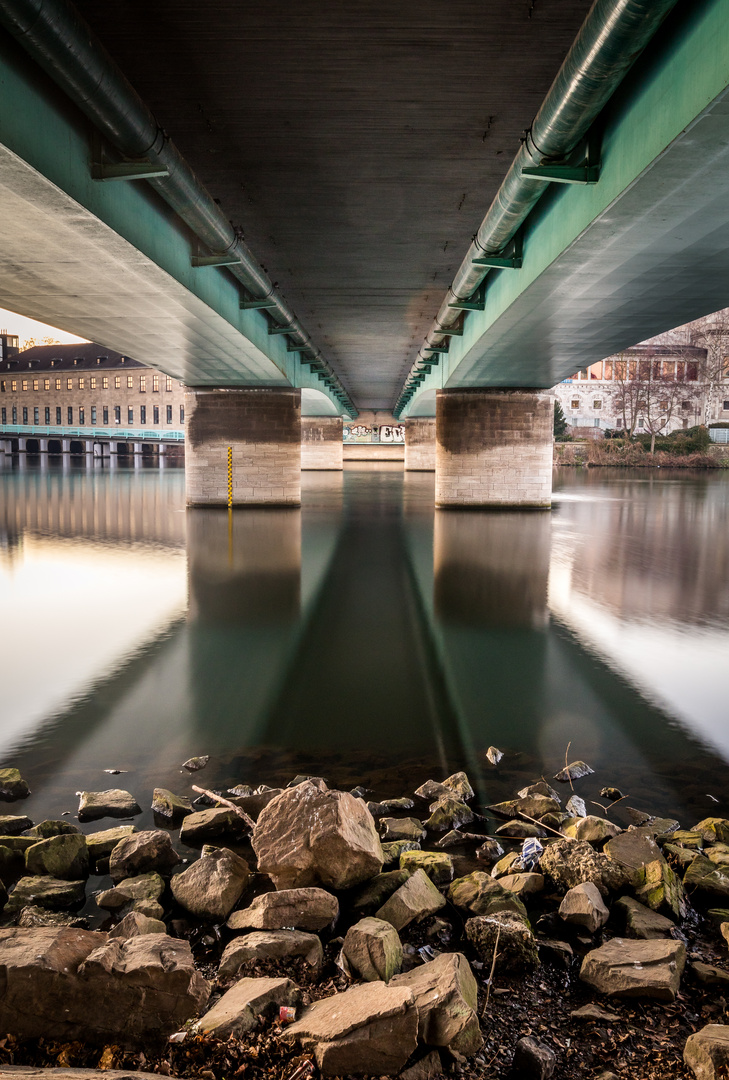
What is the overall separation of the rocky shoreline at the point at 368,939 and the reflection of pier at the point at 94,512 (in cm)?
1518

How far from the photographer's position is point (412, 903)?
3.67 m

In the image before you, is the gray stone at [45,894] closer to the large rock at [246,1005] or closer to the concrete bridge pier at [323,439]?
the large rock at [246,1005]

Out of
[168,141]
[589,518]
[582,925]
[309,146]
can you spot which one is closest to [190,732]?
[582,925]

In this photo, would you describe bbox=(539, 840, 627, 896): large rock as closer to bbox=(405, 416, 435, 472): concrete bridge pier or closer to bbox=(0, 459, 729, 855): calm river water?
bbox=(0, 459, 729, 855): calm river water

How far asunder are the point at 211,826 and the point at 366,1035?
2.26 meters

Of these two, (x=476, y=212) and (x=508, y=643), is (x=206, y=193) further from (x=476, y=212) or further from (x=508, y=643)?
(x=508, y=643)

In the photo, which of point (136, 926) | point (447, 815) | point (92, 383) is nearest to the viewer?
point (136, 926)

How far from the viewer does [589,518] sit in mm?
26578

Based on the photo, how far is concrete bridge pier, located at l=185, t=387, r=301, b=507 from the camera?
1128 inches

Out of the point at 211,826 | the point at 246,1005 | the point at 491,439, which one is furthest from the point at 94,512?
the point at 246,1005

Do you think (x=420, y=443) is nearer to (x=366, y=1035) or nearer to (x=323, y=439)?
(x=323, y=439)

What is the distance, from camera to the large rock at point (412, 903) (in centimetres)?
361

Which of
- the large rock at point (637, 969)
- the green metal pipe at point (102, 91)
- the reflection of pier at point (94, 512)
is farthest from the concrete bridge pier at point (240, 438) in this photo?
the large rock at point (637, 969)

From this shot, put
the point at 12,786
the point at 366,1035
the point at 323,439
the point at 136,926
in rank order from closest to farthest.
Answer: the point at 366,1035
the point at 136,926
the point at 12,786
the point at 323,439
